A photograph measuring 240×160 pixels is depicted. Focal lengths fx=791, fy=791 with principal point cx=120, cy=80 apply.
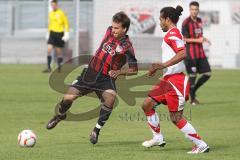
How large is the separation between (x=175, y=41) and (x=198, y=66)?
27.4 ft

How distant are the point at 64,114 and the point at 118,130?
1.73m

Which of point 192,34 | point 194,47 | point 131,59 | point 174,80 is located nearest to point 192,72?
point 194,47

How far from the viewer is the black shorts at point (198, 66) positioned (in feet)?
62.7

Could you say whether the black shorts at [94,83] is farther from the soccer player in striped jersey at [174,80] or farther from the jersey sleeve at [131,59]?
the soccer player in striped jersey at [174,80]

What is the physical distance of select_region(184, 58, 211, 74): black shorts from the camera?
1911 cm

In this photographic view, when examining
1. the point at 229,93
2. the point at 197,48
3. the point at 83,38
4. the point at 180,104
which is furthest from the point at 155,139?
the point at 83,38

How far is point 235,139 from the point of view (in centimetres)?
1281

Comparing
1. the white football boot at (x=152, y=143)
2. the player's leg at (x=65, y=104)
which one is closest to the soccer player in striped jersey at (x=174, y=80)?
the white football boot at (x=152, y=143)

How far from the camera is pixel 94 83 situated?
12.4 m

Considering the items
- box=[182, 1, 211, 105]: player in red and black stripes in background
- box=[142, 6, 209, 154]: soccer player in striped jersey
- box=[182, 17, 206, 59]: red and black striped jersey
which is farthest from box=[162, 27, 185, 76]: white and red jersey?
box=[182, 17, 206, 59]: red and black striped jersey

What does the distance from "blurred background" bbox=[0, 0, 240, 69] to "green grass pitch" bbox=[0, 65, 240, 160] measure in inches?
403

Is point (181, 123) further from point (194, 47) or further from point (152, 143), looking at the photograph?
point (194, 47)

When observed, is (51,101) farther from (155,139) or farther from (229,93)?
(155,139)

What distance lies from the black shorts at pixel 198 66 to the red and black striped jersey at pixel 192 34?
0.11 meters
